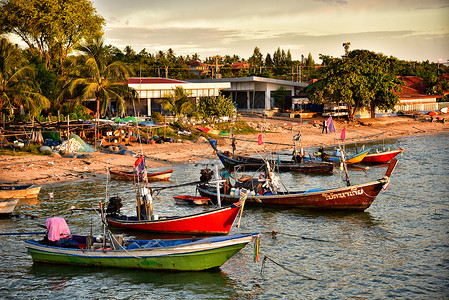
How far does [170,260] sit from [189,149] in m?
26.8

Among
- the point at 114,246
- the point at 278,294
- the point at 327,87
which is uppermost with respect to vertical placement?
the point at 327,87

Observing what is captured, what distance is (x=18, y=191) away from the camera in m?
26.1

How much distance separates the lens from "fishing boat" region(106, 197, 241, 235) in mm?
19828

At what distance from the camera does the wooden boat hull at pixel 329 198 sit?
24.1m

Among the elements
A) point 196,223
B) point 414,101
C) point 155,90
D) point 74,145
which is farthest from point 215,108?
point 414,101

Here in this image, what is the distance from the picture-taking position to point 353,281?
16.6 meters

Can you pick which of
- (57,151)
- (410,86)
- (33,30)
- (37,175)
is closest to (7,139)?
(57,151)

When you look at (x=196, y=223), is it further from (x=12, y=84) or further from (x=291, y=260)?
(x=12, y=84)

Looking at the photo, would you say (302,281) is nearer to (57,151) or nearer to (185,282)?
(185,282)

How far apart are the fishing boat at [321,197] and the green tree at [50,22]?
31.5m

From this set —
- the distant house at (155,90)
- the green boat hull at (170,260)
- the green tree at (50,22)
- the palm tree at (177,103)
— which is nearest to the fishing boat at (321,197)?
the green boat hull at (170,260)

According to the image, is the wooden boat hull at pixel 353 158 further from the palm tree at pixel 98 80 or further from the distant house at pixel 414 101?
the distant house at pixel 414 101

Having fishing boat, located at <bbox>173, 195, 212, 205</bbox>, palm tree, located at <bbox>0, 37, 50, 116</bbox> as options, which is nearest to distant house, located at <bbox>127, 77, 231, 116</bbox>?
palm tree, located at <bbox>0, 37, 50, 116</bbox>

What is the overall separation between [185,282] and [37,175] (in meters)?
18.7
